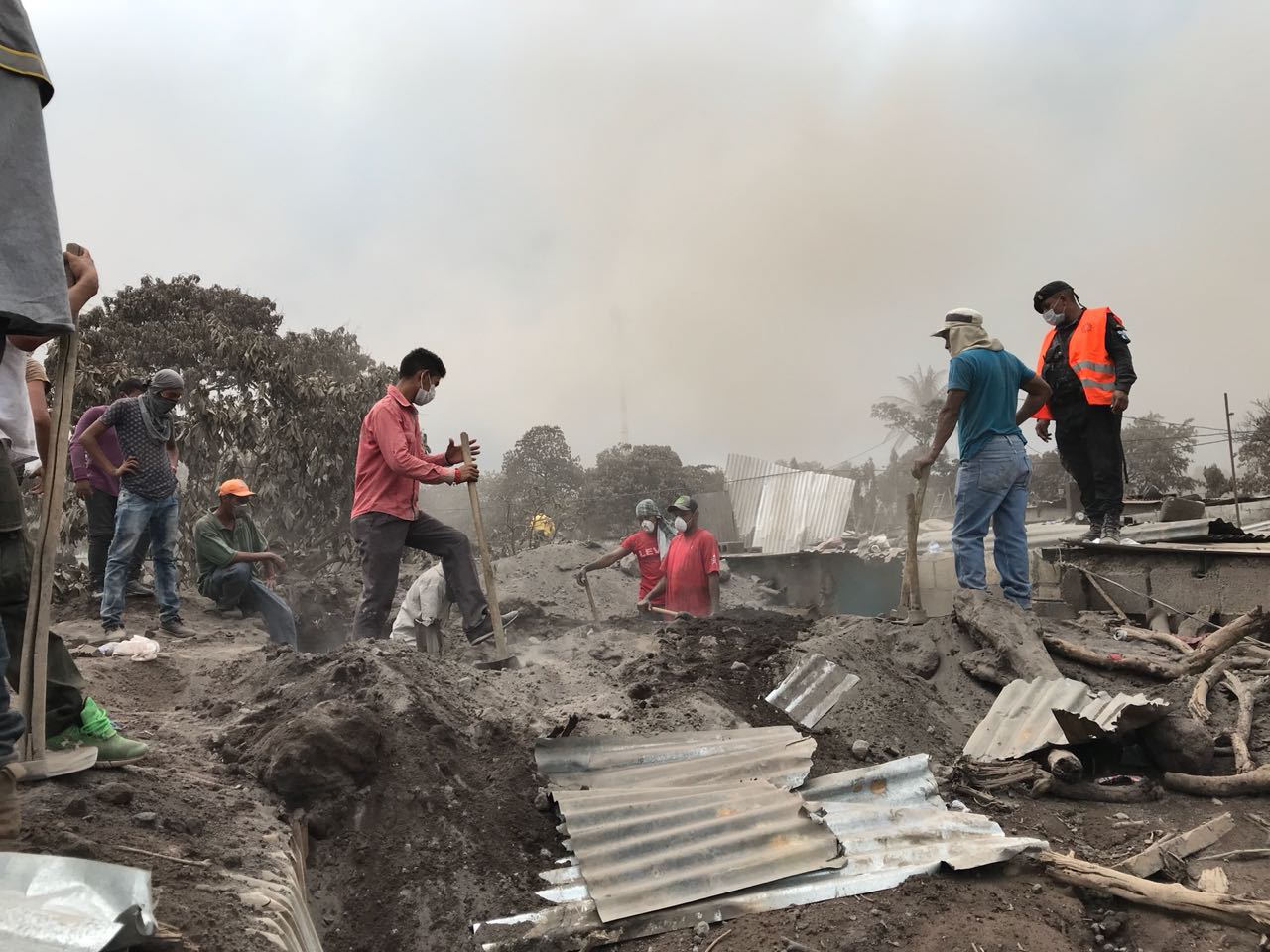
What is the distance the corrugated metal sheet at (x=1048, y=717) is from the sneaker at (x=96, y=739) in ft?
11.0

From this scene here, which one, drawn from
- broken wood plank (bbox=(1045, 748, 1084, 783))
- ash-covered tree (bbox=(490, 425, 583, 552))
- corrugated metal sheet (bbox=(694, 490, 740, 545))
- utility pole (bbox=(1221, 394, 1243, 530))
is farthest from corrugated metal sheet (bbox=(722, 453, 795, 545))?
broken wood plank (bbox=(1045, 748, 1084, 783))

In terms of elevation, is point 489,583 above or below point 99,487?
below

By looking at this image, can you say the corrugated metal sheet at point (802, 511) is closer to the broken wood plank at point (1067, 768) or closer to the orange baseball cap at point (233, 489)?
the orange baseball cap at point (233, 489)

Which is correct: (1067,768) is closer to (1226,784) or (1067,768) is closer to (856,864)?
(1226,784)

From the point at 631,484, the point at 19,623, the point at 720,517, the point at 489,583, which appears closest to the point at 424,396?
the point at 489,583

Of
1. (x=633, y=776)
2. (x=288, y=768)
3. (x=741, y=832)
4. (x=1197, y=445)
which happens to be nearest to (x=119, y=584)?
(x=288, y=768)

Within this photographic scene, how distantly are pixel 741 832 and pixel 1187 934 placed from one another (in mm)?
1286

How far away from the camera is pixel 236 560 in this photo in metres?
6.45

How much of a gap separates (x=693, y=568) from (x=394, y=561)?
3097 millimetres

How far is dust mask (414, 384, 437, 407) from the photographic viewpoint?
5188mm

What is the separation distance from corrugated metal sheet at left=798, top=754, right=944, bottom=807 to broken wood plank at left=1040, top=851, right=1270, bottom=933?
0.65 metres

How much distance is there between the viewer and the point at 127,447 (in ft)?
18.0

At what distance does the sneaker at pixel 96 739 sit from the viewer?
2314mm

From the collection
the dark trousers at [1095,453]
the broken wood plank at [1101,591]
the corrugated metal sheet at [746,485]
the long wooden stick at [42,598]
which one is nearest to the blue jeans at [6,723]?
the long wooden stick at [42,598]
